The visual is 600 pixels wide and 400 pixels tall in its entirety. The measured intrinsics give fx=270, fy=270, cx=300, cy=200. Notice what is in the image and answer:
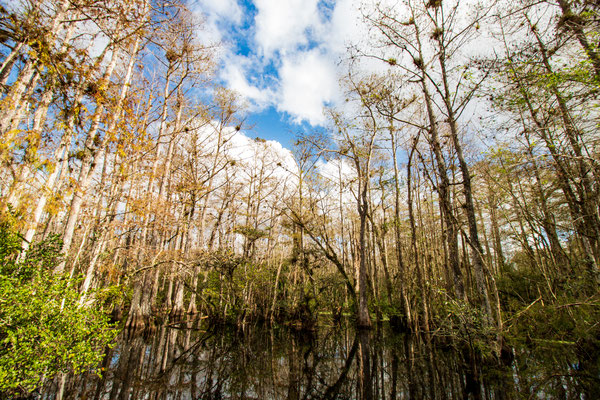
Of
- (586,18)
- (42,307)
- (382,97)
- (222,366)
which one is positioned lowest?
(222,366)

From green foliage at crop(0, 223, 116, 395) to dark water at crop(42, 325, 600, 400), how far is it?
1.40 metres

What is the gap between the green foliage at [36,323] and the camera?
3166 mm

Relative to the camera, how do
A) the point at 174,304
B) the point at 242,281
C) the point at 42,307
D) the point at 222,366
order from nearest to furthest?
the point at 42,307, the point at 222,366, the point at 242,281, the point at 174,304

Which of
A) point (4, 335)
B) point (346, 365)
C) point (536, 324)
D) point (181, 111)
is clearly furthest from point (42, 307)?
point (181, 111)

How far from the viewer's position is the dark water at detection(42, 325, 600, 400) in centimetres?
477

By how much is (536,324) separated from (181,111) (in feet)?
49.6

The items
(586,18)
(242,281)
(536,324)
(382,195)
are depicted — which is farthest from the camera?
(382,195)

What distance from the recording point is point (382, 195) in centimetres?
1550

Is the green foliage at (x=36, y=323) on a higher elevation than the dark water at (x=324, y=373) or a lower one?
higher

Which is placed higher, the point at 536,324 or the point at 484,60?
the point at 484,60

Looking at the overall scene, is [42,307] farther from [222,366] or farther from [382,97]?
[382,97]

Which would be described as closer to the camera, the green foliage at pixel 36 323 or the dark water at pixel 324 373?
the green foliage at pixel 36 323

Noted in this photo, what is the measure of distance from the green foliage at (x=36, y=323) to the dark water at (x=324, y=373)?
1.40 m

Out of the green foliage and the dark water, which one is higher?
the green foliage
